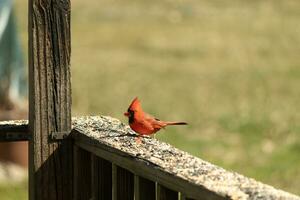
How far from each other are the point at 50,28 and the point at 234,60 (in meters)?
15.5

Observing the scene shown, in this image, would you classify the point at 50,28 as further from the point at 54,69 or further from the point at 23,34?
the point at 23,34

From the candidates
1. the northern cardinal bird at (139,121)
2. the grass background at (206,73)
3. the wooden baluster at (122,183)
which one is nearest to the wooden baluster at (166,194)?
the wooden baluster at (122,183)

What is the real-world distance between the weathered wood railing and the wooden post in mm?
69

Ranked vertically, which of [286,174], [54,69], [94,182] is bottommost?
[286,174]

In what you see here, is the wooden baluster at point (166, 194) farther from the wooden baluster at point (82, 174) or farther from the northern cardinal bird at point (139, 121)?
the wooden baluster at point (82, 174)

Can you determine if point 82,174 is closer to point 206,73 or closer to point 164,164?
point 164,164

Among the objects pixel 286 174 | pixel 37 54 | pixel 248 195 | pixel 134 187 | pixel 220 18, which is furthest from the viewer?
pixel 220 18

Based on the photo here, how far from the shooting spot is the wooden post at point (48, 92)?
2.70 m

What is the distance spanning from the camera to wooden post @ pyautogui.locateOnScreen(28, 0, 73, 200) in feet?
8.86

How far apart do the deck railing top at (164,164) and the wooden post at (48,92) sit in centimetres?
9

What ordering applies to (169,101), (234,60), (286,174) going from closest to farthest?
(286,174)
(169,101)
(234,60)

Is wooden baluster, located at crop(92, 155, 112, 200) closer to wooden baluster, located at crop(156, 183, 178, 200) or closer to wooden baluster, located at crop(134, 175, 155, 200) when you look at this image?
wooden baluster, located at crop(134, 175, 155, 200)

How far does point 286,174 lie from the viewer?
8383 mm

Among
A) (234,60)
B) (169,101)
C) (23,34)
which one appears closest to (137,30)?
(23,34)
